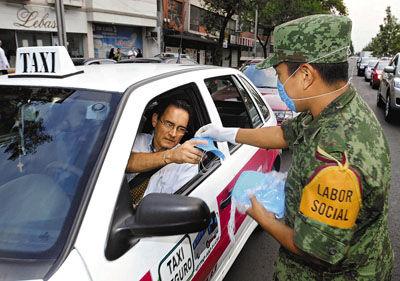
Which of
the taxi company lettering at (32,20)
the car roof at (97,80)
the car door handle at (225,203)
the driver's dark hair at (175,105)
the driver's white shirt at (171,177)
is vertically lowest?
the car door handle at (225,203)

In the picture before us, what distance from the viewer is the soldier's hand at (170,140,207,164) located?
1.94m

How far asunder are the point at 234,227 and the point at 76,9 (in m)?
20.1

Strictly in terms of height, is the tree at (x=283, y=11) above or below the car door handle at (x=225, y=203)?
above

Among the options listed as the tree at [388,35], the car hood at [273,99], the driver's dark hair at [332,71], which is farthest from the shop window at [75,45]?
the tree at [388,35]

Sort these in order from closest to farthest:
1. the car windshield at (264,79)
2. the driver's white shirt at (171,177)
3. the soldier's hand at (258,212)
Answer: the soldier's hand at (258,212)
the driver's white shirt at (171,177)
the car windshield at (264,79)

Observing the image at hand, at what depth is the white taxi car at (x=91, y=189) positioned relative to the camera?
52.6 inches

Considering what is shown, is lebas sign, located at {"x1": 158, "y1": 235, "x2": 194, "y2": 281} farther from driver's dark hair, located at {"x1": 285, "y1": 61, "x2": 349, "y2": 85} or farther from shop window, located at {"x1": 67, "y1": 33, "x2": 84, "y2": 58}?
shop window, located at {"x1": 67, "y1": 33, "x2": 84, "y2": 58}

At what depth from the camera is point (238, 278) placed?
3088 mm

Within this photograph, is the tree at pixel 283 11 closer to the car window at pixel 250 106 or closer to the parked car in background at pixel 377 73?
the parked car in background at pixel 377 73

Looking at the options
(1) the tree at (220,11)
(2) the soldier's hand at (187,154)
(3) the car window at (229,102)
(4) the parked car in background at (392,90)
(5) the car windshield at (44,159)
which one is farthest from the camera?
(1) the tree at (220,11)

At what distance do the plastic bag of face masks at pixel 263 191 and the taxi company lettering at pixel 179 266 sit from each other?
35 centimetres

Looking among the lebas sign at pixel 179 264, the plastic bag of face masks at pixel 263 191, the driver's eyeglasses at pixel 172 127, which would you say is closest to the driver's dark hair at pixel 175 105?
the driver's eyeglasses at pixel 172 127

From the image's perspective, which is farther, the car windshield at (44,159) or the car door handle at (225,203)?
the car door handle at (225,203)

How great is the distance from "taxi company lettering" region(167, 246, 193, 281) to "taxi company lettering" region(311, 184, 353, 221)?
2.35 feet
